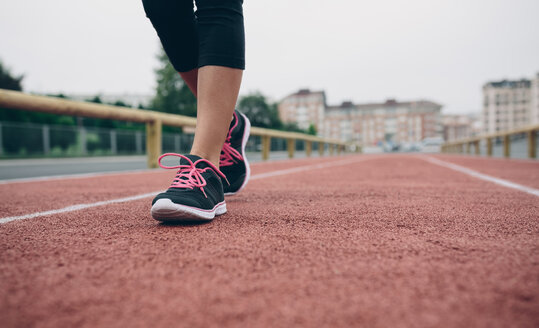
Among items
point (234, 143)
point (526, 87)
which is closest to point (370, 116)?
point (526, 87)

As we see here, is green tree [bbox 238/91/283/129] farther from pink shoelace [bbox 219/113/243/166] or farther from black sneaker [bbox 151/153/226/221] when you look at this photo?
black sneaker [bbox 151/153/226/221]

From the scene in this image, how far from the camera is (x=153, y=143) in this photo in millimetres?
4539

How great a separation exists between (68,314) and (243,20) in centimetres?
117

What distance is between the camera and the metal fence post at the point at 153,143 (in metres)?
4.52

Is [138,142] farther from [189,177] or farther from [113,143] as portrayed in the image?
[189,177]

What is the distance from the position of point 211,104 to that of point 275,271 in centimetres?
79

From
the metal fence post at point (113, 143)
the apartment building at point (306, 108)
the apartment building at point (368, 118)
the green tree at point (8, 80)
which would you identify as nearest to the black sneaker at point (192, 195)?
the metal fence post at point (113, 143)

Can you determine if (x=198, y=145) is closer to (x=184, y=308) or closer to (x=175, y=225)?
(x=175, y=225)

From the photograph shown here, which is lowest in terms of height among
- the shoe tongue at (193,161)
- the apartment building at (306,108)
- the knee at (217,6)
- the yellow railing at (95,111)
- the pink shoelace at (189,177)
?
the pink shoelace at (189,177)

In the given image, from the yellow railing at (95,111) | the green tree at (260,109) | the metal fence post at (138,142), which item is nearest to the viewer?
the yellow railing at (95,111)

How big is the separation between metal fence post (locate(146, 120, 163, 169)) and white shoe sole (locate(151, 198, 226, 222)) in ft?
11.6

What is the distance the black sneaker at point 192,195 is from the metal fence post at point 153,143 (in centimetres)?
341

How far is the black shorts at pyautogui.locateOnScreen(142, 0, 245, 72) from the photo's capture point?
129 centimetres

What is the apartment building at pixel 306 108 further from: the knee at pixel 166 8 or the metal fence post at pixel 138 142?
the knee at pixel 166 8
